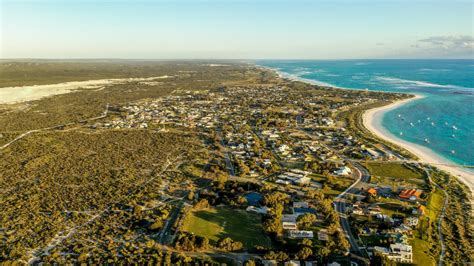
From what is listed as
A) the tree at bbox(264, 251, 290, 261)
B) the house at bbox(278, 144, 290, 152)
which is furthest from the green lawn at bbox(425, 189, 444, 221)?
the house at bbox(278, 144, 290, 152)

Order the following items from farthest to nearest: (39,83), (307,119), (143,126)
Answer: (39,83)
(307,119)
(143,126)

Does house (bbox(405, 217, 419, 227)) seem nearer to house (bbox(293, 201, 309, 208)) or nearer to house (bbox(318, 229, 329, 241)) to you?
house (bbox(318, 229, 329, 241))

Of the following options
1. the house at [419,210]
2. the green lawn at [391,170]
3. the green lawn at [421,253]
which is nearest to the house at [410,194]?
the house at [419,210]

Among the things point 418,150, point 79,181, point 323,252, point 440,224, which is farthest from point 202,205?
point 418,150

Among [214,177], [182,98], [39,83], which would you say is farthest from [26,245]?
[39,83]

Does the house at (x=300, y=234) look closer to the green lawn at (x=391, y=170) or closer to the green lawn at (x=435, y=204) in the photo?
the green lawn at (x=435, y=204)

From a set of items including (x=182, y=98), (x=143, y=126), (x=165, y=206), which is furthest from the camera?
(x=182, y=98)

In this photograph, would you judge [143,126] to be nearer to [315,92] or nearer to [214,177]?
[214,177]
